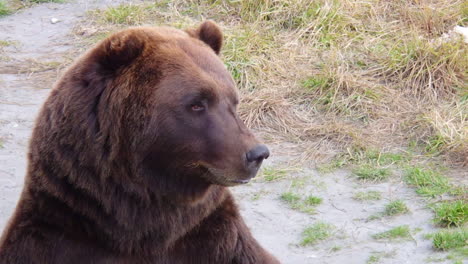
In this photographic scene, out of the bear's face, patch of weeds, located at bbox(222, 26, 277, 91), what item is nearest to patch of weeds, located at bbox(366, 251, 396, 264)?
the bear's face

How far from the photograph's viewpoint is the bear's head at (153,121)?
13.2ft

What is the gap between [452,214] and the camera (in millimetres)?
6102

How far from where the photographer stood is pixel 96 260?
4309 millimetres

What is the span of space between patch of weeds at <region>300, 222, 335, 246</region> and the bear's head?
6.37 feet

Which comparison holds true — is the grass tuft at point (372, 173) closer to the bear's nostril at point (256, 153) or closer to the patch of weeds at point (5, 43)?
the bear's nostril at point (256, 153)

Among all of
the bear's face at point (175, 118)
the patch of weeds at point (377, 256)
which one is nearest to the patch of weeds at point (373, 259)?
the patch of weeds at point (377, 256)

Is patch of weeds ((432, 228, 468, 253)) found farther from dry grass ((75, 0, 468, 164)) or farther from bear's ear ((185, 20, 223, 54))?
bear's ear ((185, 20, 223, 54))

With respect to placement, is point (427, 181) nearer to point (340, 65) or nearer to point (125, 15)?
point (340, 65)

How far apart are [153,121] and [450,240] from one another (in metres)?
2.62

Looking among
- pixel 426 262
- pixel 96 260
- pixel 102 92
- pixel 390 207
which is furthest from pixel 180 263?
pixel 390 207

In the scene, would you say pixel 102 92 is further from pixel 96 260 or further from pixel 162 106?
pixel 96 260

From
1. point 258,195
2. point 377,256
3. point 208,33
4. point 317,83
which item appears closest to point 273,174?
point 258,195

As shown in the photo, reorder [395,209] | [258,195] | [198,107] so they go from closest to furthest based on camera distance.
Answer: [198,107] → [395,209] → [258,195]

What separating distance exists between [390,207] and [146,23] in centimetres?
458
